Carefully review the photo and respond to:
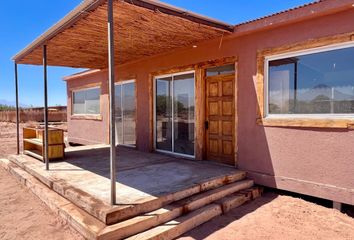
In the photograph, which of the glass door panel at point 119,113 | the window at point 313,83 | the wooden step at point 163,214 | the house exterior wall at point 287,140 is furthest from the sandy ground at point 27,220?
the glass door panel at point 119,113

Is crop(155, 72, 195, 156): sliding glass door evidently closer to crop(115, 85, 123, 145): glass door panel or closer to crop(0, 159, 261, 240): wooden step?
crop(115, 85, 123, 145): glass door panel

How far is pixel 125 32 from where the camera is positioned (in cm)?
510

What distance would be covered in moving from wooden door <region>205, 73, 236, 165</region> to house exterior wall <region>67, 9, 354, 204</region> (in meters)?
0.32

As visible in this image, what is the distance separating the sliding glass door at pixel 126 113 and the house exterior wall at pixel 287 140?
2.75 meters

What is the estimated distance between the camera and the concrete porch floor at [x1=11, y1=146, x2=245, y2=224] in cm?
345

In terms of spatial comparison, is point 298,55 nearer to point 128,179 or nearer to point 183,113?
point 183,113

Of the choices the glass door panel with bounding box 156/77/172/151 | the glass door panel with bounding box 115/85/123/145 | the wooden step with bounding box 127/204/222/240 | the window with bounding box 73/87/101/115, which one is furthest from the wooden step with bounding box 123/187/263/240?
the window with bounding box 73/87/101/115

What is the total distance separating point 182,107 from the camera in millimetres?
6824

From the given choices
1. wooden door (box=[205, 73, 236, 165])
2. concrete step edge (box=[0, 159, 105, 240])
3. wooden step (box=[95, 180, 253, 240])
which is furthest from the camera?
wooden door (box=[205, 73, 236, 165])

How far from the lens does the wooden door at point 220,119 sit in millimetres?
5707

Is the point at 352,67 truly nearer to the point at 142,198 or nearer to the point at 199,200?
the point at 199,200

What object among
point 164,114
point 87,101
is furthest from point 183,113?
point 87,101

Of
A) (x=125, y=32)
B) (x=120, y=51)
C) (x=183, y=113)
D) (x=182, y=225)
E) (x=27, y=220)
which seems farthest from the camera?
(x=120, y=51)

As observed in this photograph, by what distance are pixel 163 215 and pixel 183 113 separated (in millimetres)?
3708
